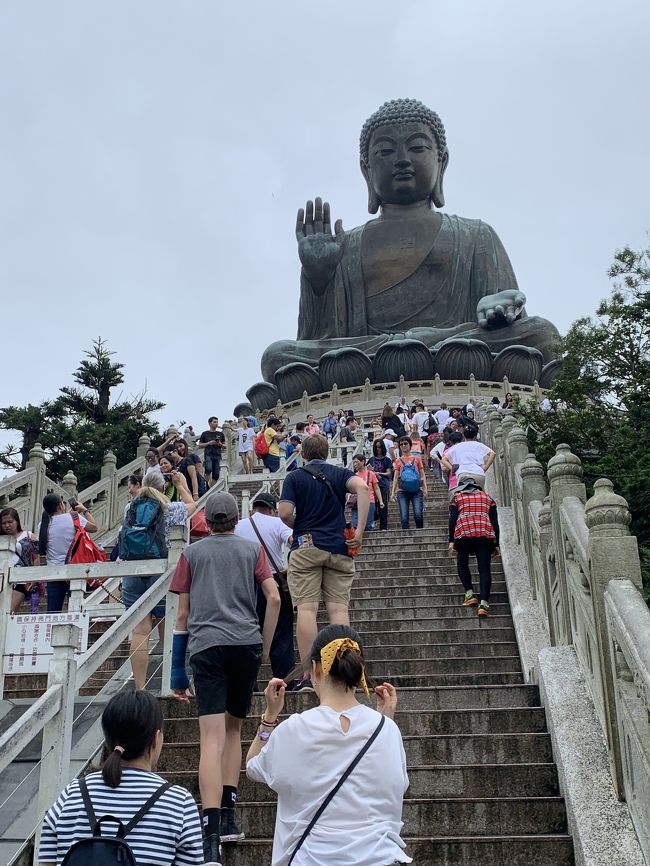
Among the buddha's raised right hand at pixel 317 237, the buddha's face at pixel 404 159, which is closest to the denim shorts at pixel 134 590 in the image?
the buddha's raised right hand at pixel 317 237

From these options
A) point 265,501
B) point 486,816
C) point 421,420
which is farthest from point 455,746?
point 421,420

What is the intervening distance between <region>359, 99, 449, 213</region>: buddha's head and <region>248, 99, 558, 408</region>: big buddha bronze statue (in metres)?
0.02

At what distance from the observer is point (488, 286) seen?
27203mm

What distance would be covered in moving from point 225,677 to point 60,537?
3.82 m

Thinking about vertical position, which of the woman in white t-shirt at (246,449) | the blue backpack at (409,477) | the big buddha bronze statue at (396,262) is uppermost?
the big buddha bronze statue at (396,262)

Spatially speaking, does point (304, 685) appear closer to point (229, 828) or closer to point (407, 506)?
point (229, 828)

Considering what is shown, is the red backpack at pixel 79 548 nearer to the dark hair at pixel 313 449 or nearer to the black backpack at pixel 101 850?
the dark hair at pixel 313 449

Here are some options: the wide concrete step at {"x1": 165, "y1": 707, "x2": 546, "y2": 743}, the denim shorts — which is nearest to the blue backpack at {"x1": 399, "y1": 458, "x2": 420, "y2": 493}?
the denim shorts

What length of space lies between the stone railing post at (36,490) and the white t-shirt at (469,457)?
5803 millimetres

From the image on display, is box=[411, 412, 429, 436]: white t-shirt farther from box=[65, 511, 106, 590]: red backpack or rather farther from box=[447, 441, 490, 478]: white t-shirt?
box=[65, 511, 106, 590]: red backpack

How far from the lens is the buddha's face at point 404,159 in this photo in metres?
27.4

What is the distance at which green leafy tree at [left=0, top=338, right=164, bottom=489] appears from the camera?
17875 mm

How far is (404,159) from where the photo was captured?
2731 cm

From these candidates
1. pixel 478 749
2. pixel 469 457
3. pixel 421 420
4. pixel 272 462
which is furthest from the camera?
pixel 421 420
